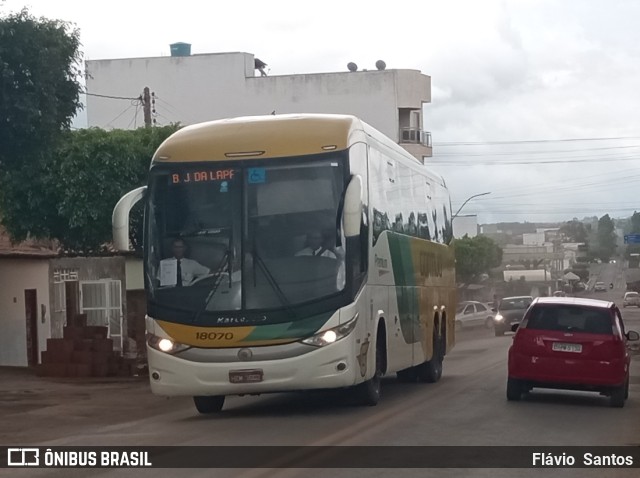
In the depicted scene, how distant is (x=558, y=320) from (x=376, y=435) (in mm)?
5555

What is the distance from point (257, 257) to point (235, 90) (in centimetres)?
5253

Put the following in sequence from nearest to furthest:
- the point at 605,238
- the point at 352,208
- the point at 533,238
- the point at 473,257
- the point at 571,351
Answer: the point at 352,208 < the point at 571,351 < the point at 473,257 < the point at 605,238 < the point at 533,238

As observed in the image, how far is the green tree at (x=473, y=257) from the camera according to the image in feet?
306

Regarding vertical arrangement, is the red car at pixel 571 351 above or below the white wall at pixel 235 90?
below

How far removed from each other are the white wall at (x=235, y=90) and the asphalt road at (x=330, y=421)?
43.7m

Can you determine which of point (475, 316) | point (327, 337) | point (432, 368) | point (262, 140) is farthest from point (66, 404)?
point (475, 316)

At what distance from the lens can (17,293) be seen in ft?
110

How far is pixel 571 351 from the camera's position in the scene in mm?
18359

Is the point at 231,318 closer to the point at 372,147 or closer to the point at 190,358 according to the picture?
the point at 190,358

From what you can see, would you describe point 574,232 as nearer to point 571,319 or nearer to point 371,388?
point 571,319

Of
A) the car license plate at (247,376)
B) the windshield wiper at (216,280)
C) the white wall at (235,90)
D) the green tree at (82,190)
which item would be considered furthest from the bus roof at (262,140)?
the white wall at (235,90)

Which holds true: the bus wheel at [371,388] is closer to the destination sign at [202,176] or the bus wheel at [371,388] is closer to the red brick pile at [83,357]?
the destination sign at [202,176]

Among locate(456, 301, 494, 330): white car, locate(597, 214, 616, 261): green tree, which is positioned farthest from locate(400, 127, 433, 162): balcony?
locate(597, 214, 616, 261): green tree
